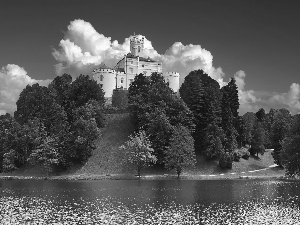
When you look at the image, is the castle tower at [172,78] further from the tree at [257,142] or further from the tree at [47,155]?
the tree at [47,155]

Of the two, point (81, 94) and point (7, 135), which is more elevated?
point (81, 94)

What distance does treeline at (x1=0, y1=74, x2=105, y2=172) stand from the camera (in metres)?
90.7

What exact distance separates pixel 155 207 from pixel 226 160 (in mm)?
48777

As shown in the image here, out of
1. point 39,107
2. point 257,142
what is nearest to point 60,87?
point 39,107

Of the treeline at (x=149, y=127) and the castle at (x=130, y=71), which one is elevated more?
the castle at (x=130, y=71)

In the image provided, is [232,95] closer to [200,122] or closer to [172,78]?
[200,122]

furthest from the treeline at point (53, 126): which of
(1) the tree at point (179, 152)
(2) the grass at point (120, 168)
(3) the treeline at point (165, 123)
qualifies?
(1) the tree at point (179, 152)

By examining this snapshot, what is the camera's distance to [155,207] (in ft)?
129

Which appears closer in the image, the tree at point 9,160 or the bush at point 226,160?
the bush at point 226,160

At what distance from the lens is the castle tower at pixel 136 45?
145 m

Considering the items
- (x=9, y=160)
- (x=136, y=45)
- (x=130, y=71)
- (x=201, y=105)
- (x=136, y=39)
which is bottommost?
(x=9, y=160)

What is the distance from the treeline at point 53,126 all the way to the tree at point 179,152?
66.4 ft

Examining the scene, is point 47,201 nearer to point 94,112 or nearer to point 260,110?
point 94,112

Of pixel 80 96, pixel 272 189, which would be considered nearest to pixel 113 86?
pixel 80 96
